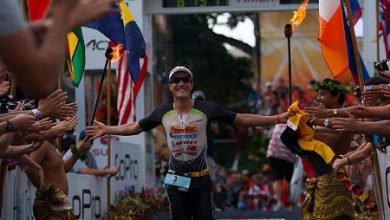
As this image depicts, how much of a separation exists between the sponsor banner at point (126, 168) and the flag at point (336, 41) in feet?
15.6

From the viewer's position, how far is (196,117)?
1066 cm

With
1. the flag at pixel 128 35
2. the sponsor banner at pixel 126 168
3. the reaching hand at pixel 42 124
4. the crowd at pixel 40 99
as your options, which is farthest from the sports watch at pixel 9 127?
the sponsor banner at pixel 126 168

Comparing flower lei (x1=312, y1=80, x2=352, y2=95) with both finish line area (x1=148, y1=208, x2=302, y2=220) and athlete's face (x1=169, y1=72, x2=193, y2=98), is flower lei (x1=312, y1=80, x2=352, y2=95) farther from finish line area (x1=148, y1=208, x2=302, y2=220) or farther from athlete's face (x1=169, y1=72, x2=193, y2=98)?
finish line area (x1=148, y1=208, x2=302, y2=220)

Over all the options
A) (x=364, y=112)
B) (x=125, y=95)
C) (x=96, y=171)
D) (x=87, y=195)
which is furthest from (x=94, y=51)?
(x=364, y=112)

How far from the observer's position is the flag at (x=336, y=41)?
11359 mm

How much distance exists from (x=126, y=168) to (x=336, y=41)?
5917mm

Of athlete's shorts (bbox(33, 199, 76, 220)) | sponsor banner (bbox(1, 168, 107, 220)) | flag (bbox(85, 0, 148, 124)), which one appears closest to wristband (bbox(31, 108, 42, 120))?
sponsor banner (bbox(1, 168, 107, 220))

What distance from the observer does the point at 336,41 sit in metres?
11.5

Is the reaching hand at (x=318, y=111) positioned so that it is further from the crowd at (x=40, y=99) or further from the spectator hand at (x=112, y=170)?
the spectator hand at (x=112, y=170)

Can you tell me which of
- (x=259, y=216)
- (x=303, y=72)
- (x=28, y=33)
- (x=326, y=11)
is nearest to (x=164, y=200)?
(x=259, y=216)

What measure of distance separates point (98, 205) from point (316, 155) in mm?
4484

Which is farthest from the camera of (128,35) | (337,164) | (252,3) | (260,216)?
(252,3)

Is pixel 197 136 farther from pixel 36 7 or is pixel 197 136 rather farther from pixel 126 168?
pixel 126 168

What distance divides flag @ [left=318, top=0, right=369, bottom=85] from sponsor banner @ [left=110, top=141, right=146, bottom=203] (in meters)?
4.75
